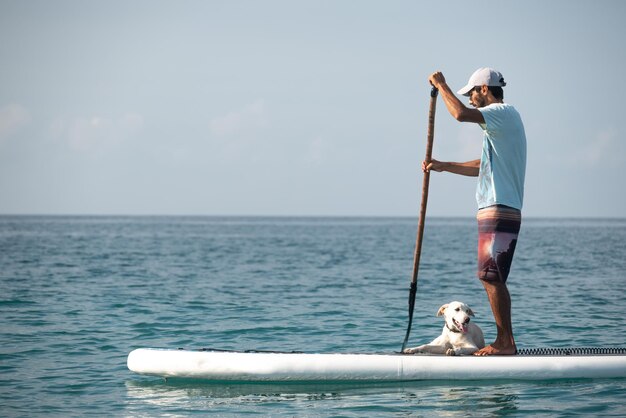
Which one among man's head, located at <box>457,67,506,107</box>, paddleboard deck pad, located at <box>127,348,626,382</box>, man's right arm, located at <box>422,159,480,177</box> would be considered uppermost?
man's head, located at <box>457,67,506,107</box>

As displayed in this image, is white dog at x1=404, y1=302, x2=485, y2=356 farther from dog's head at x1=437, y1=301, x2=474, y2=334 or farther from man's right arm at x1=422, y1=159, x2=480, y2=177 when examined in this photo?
man's right arm at x1=422, y1=159, x2=480, y2=177

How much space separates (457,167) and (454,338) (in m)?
2.05

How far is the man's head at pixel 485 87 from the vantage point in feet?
33.1

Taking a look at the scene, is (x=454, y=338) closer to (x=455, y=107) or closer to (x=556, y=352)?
(x=556, y=352)

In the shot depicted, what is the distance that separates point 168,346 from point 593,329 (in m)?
7.90

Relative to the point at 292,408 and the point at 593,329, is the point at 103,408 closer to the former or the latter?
the point at 292,408

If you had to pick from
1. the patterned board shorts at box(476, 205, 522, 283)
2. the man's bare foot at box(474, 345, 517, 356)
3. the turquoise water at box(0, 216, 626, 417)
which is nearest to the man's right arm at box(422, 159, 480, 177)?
the patterned board shorts at box(476, 205, 522, 283)

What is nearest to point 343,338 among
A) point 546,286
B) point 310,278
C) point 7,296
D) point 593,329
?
point 593,329

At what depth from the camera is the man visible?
32.4 ft

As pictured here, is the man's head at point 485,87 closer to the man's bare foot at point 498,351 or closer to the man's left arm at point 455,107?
the man's left arm at point 455,107

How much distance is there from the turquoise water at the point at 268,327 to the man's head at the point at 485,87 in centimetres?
328

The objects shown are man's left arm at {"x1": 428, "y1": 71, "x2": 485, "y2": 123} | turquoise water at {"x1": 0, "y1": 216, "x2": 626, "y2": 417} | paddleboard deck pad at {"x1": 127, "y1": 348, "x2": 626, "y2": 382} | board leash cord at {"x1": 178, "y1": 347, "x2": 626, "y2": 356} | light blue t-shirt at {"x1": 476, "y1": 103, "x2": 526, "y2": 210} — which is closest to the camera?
man's left arm at {"x1": 428, "y1": 71, "x2": 485, "y2": 123}

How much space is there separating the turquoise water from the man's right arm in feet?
8.10

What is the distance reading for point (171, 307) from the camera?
853 inches
